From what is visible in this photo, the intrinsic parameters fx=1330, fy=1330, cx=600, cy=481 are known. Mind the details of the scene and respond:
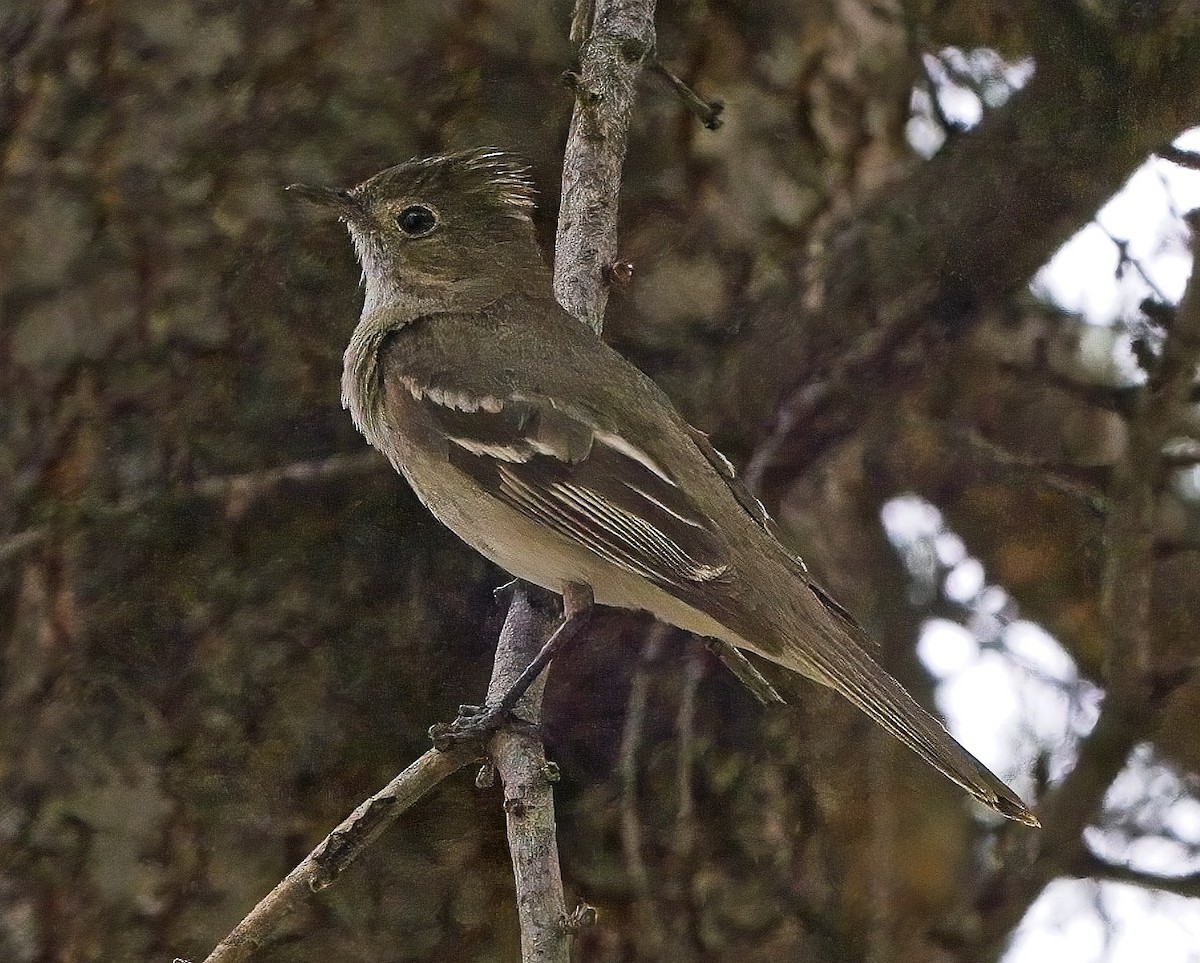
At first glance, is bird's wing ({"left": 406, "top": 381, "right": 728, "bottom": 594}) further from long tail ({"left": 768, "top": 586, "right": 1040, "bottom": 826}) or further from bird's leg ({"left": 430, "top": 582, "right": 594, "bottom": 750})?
long tail ({"left": 768, "top": 586, "right": 1040, "bottom": 826})

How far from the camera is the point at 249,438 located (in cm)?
315

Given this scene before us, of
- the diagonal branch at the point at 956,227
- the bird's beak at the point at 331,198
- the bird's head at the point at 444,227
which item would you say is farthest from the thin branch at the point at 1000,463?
the bird's beak at the point at 331,198

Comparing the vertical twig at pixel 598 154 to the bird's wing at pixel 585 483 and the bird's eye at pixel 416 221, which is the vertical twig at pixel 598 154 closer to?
the bird's wing at pixel 585 483

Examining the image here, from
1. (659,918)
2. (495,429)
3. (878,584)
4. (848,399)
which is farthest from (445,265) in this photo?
(659,918)

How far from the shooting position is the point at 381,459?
3.32 m

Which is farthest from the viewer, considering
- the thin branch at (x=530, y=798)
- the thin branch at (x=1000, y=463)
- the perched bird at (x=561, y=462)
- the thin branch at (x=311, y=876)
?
the thin branch at (x=1000, y=463)

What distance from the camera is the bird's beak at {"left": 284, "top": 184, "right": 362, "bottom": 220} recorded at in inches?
123

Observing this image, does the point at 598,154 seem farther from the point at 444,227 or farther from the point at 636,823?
the point at 636,823

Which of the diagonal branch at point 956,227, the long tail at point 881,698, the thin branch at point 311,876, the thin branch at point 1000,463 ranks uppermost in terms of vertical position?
the diagonal branch at point 956,227

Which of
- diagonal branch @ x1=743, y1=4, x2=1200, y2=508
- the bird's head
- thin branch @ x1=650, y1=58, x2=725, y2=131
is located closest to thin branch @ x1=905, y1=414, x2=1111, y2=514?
diagonal branch @ x1=743, y1=4, x2=1200, y2=508

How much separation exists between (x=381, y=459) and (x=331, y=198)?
0.65m

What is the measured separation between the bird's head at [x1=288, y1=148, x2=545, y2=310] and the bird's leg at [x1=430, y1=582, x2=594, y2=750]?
94 centimetres

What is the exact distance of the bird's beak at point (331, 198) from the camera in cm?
312

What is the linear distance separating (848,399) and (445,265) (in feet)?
3.68
